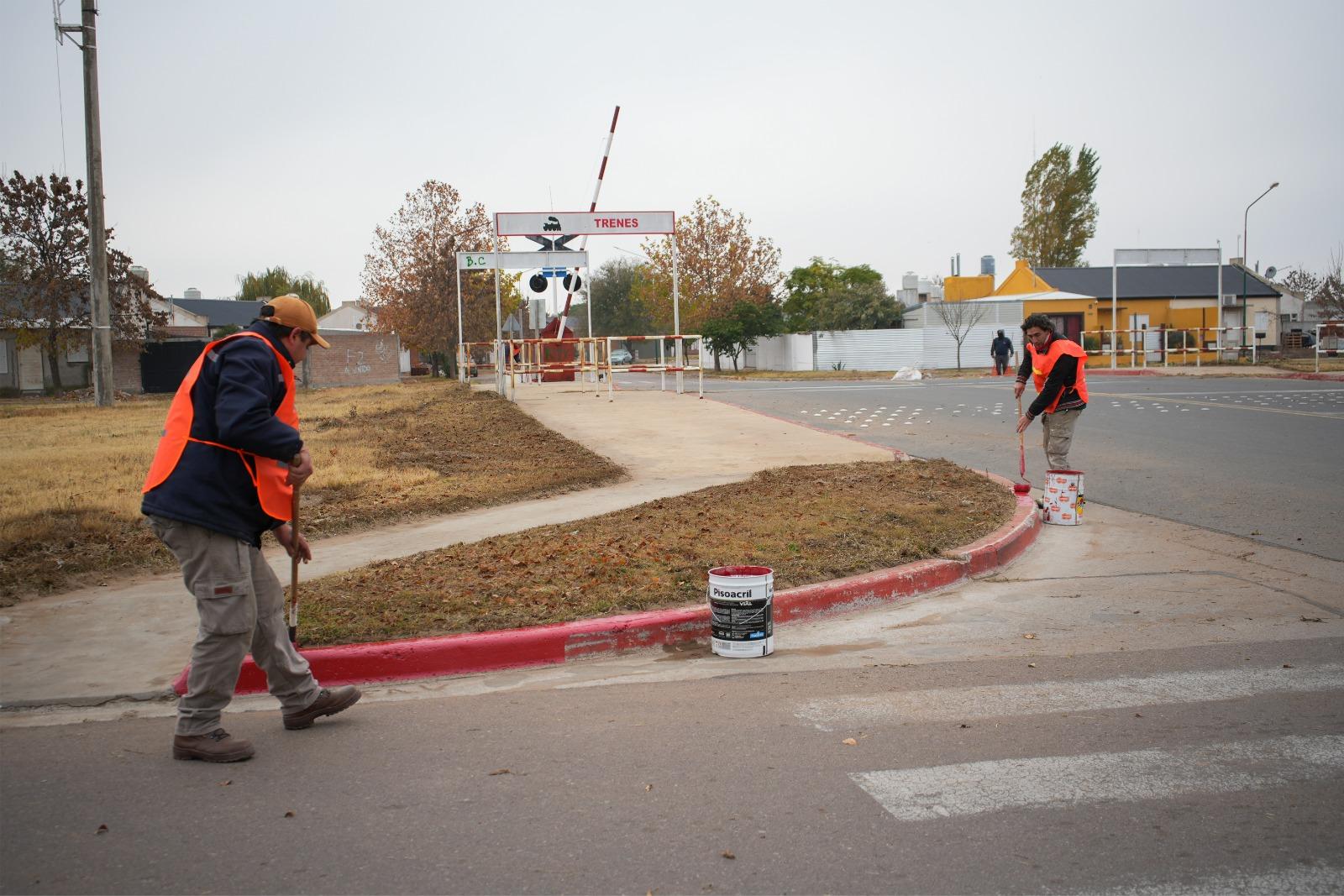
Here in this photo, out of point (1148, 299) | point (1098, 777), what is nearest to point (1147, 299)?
point (1148, 299)

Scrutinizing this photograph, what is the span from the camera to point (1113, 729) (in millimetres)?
4406

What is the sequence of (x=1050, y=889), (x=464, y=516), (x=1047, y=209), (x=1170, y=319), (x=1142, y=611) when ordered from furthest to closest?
(x=1047, y=209) < (x=1170, y=319) < (x=464, y=516) < (x=1142, y=611) < (x=1050, y=889)

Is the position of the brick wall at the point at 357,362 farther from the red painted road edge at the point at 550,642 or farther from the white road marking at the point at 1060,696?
the white road marking at the point at 1060,696

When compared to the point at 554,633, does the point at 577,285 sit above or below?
above

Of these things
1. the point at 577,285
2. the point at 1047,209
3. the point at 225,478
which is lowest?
the point at 225,478

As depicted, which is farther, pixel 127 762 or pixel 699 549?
pixel 699 549

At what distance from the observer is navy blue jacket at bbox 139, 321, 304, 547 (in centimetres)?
414

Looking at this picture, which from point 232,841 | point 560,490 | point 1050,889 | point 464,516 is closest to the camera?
point 1050,889

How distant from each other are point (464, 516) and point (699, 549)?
289cm

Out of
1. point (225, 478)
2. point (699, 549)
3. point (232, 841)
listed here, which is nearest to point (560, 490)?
point (699, 549)

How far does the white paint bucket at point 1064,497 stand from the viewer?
9281 mm

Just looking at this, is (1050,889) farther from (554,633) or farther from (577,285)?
(577,285)

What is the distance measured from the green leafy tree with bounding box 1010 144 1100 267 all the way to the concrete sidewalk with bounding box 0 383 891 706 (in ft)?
201

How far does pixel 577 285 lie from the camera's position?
23.1 metres
